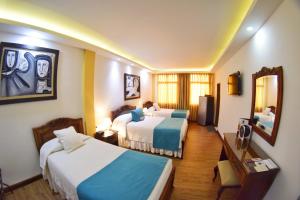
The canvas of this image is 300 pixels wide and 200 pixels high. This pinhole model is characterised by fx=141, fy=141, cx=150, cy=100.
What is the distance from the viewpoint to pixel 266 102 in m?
1.81

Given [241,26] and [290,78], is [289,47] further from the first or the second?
[241,26]

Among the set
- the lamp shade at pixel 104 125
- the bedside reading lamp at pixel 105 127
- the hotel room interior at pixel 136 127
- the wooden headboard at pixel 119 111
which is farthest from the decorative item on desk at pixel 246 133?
the wooden headboard at pixel 119 111

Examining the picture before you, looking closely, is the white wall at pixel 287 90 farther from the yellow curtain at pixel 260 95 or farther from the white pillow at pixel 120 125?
the white pillow at pixel 120 125

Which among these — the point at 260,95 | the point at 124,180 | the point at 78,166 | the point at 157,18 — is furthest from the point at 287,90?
the point at 78,166

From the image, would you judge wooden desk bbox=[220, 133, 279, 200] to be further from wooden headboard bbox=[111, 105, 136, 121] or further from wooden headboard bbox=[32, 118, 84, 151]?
wooden headboard bbox=[111, 105, 136, 121]

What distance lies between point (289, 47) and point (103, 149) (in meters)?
2.78

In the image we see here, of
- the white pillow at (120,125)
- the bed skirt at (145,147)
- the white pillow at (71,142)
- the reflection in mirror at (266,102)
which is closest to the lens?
the reflection in mirror at (266,102)

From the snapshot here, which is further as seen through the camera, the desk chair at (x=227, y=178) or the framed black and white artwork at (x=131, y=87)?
the framed black and white artwork at (x=131, y=87)

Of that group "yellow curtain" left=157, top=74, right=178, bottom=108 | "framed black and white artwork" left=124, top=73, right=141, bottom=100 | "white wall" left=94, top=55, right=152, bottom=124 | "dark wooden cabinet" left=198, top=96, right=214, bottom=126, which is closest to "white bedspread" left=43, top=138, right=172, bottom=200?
"white wall" left=94, top=55, right=152, bottom=124

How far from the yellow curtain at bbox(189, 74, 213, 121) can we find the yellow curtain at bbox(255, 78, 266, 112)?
16.7 feet

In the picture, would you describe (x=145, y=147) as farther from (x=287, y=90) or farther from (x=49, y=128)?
→ (x=287, y=90)

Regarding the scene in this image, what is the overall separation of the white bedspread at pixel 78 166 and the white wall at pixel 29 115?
1.73ft

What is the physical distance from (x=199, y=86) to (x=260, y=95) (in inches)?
208

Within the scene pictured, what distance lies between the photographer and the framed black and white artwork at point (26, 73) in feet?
6.79
